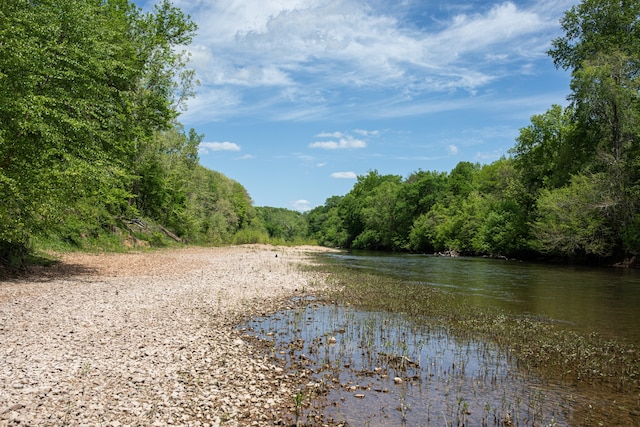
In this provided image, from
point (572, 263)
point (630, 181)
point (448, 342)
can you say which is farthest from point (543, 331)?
point (572, 263)

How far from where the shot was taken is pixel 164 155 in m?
48.7

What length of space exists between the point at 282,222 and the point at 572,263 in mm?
110279

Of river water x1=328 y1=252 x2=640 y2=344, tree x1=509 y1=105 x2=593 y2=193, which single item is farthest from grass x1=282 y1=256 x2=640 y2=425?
tree x1=509 y1=105 x2=593 y2=193

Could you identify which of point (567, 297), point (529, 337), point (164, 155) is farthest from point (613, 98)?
point (164, 155)

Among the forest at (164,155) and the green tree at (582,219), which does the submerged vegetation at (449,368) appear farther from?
the green tree at (582,219)

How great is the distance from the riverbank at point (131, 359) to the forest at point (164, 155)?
4560 millimetres

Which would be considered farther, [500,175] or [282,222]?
[282,222]

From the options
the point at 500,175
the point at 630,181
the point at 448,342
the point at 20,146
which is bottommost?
the point at 448,342

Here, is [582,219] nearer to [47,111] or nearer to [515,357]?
[515,357]

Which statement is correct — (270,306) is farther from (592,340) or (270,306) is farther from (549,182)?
(549,182)

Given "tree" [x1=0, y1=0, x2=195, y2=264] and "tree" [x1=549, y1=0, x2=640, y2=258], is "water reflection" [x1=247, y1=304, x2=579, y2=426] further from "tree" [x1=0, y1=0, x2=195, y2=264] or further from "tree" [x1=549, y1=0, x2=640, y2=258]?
"tree" [x1=549, y1=0, x2=640, y2=258]

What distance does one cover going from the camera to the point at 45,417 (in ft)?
19.2

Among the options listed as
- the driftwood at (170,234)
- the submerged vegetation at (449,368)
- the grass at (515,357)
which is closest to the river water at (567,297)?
the grass at (515,357)

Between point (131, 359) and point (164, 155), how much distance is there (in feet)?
143
